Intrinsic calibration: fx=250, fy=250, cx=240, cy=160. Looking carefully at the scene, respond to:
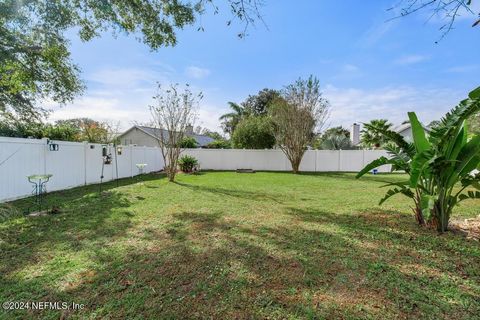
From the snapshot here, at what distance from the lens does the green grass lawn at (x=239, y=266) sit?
86.1 inches

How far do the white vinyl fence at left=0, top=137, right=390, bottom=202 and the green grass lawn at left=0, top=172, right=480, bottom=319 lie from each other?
263 cm

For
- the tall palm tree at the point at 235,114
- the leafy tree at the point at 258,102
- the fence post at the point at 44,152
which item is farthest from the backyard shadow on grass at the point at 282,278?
the leafy tree at the point at 258,102

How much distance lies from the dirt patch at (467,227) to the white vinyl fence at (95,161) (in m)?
9.78

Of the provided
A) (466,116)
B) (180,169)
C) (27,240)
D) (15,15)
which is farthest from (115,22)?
(180,169)

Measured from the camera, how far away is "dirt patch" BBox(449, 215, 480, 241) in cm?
→ 386

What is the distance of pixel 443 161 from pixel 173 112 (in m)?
9.88

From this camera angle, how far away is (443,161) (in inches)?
143

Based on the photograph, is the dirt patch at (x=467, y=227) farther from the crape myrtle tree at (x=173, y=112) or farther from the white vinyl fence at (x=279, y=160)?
the white vinyl fence at (x=279, y=160)

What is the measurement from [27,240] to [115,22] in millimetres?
5645

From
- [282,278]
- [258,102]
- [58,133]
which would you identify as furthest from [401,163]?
[258,102]

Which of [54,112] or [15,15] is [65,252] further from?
[54,112]

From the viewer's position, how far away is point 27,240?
3883 millimetres

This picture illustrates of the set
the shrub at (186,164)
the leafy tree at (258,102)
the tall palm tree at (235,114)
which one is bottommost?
the shrub at (186,164)

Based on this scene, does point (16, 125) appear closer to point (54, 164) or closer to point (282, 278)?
point (54, 164)
